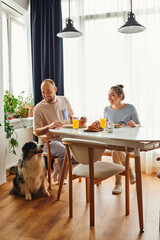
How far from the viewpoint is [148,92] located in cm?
352

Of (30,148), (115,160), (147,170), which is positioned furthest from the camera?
(147,170)

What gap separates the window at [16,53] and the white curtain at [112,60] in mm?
731

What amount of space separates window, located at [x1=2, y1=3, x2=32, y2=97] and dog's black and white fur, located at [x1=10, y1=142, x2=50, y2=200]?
1603 millimetres

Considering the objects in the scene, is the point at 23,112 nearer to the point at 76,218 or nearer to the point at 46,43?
the point at 46,43

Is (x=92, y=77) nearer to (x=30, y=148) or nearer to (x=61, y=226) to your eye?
(x=30, y=148)

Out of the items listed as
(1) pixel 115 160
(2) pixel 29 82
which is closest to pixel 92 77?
(2) pixel 29 82

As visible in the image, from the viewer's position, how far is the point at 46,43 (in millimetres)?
3828

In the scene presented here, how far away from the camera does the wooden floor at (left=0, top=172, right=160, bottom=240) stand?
189cm

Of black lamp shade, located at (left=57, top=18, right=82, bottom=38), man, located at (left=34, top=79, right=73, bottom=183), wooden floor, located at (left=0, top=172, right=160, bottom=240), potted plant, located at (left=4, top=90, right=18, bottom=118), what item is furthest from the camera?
potted plant, located at (left=4, top=90, right=18, bottom=118)

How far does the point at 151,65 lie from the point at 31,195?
2.39 meters

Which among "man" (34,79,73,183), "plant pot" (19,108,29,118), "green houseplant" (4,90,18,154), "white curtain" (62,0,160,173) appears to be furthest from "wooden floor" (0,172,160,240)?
"plant pot" (19,108,29,118)

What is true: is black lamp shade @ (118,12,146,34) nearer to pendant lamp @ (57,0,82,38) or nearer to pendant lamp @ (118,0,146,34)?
pendant lamp @ (118,0,146,34)

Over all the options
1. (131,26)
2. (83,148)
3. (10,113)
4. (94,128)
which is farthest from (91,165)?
(10,113)

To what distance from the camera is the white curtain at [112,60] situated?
346 centimetres
